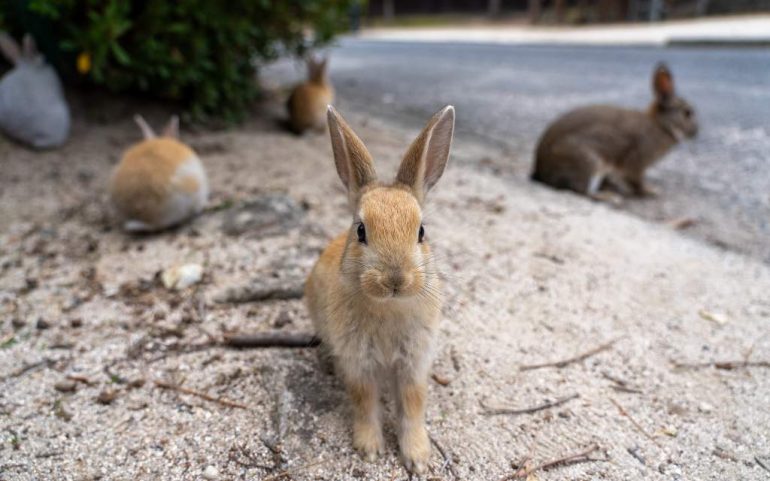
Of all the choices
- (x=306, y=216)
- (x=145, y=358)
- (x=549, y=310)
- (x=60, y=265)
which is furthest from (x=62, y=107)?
(x=549, y=310)

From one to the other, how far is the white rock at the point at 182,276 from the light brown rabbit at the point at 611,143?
3.55 metres

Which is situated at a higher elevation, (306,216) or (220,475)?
(306,216)

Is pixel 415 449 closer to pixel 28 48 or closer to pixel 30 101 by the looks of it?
pixel 30 101

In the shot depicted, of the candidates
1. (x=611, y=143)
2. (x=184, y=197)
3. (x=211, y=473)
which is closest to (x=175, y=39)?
(x=184, y=197)

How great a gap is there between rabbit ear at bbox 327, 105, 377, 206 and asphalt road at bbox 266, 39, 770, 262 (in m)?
3.30

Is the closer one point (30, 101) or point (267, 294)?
point (267, 294)

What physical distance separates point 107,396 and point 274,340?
0.78 m

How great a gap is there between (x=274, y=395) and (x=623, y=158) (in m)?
4.60

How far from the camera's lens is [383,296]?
2061 mm

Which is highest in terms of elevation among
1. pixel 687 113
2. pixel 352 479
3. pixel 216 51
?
pixel 216 51

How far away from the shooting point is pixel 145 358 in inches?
115

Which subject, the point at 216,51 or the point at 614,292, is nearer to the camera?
the point at 614,292

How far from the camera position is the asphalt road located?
5.28 meters

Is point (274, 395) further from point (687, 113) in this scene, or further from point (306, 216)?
point (687, 113)
